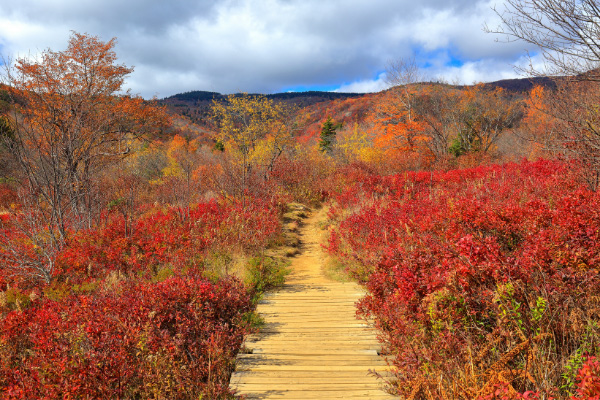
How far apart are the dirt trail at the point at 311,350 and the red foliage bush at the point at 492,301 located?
1.01ft

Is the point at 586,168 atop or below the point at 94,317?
atop

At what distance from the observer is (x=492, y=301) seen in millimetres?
2945

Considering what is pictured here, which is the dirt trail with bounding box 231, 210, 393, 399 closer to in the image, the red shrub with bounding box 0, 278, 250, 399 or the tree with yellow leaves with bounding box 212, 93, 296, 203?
the red shrub with bounding box 0, 278, 250, 399

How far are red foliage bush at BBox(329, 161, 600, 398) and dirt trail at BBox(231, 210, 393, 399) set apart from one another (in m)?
0.31

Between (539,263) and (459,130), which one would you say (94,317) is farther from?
(459,130)

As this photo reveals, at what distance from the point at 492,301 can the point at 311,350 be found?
80.6 inches

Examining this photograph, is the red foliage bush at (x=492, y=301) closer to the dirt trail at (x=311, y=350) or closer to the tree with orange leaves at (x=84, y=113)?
the dirt trail at (x=311, y=350)

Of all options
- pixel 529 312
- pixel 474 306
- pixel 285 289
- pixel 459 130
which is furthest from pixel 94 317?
pixel 459 130

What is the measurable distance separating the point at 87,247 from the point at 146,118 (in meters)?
19.6

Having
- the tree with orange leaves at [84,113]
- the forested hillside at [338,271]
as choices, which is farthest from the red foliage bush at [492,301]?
the tree with orange leaves at [84,113]

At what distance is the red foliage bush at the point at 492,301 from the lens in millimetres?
2676

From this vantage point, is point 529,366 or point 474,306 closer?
point 529,366

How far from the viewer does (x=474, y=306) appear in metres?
3.23

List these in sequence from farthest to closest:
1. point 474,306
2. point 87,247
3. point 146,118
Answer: point 146,118 → point 87,247 → point 474,306
